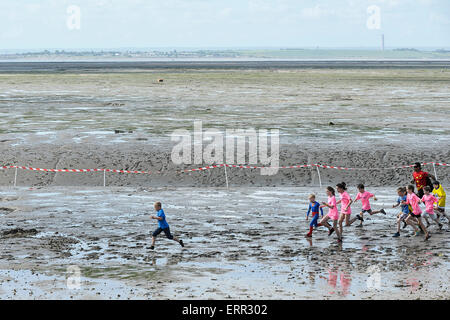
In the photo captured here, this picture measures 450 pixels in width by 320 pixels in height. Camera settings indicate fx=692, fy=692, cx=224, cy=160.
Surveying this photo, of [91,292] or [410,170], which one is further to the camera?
[410,170]

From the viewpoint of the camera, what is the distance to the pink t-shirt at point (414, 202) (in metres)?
21.1

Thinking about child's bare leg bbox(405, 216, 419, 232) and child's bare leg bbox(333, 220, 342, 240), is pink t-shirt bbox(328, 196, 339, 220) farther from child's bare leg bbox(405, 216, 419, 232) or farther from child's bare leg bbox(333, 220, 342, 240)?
child's bare leg bbox(405, 216, 419, 232)

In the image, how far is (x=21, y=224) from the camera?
916 inches

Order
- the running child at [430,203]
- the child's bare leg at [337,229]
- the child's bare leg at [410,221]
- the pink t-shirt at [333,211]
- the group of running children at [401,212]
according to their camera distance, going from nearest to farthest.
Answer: the child's bare leg at [337,229] < the pink t-shirt at [333,211] < the group of running children at [401,212] < the child's bare leg at [410,221] < the running child at [430,203]

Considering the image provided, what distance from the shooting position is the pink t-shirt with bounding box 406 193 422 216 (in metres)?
21.1

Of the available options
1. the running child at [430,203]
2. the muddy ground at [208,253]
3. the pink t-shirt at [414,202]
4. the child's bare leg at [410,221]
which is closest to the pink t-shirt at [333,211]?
the muddy ground at [208,253]

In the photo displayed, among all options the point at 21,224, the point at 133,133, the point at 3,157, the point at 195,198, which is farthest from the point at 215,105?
the point at 21,224

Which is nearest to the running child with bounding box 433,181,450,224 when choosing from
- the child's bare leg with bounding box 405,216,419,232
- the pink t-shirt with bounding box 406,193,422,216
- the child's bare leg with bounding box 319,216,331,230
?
the pink t-shirt with bounding box 406,193,422,216

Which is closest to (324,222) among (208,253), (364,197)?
(364,197)

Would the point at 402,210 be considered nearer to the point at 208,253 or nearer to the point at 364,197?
the point at 364,197

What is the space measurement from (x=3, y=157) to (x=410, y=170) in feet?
68.4

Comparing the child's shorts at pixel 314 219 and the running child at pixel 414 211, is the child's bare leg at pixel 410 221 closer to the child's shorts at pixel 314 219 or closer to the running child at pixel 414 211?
the running child at pixel 414 211

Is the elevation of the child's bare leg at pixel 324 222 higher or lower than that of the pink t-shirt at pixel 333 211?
lower
